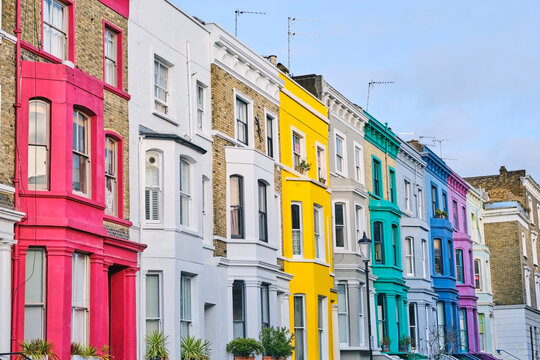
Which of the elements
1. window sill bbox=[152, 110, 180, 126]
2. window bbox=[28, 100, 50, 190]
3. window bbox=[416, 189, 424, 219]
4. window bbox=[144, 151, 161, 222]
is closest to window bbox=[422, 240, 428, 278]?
window bbox=[416, 189, 424, 219]

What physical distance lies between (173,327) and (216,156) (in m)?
7.12

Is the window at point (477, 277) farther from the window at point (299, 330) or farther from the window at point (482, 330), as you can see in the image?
the window at point (299, 330)

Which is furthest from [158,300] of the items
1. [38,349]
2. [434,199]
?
[434,199]

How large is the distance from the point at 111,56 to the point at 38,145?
17.6 feet

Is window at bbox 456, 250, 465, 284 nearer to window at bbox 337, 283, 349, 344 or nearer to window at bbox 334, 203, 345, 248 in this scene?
window at bbox 334, 203, 345, 248

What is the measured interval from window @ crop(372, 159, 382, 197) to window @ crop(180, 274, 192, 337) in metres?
20.6

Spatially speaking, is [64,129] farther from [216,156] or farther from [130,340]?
[216,156]

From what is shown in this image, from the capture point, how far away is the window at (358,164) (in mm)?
47000

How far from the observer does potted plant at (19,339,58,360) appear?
22.3m

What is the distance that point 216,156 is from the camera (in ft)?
110

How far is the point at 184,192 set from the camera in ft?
99.3

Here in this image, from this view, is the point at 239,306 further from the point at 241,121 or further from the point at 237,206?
the point at 241,121

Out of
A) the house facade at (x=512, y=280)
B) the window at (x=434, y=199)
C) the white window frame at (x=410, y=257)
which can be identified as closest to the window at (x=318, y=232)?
the white window frame at (x=410, y=257)

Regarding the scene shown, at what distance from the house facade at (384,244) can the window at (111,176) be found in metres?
21.5
